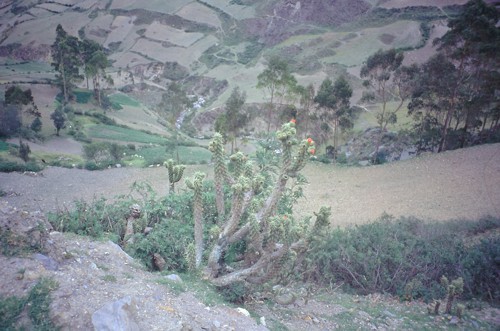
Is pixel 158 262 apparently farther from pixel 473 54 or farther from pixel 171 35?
pixel 171 35

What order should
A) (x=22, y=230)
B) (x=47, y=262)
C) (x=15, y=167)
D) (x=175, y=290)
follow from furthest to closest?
1. (x=15, y=167)
2. (x=175, y=290)
3. (x=22, y=230)
4. (x=47, y=262)

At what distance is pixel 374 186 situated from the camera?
20.5m

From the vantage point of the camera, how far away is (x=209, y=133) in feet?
164

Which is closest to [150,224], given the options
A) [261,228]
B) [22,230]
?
[261,228]

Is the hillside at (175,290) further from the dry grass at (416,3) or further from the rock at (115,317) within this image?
the dry grass at (416,3)

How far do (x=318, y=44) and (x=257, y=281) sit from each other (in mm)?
67767

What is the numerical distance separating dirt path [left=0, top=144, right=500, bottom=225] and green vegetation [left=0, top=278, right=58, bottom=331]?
414 inches

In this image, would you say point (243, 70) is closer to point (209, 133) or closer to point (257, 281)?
point (209, 133)

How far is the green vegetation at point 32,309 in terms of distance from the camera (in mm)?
4422

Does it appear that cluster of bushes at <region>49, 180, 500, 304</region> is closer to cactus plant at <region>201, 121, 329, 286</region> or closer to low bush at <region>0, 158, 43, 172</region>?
cactus plant at <region>201, 121, 329, 286</region>

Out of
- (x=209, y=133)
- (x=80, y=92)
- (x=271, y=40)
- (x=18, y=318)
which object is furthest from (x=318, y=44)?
(x=18, y=318)

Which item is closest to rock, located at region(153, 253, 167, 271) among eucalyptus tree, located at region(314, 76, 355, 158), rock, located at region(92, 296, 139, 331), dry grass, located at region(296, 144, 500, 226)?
rock, located at region(92, 296, 139, 331)

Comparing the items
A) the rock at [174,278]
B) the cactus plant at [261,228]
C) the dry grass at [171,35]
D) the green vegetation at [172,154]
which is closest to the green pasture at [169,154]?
the green vegetation at [172,154]

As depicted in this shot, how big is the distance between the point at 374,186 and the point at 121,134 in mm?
27163
